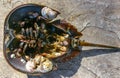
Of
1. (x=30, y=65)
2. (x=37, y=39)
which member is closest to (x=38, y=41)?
(x=37, y=39)

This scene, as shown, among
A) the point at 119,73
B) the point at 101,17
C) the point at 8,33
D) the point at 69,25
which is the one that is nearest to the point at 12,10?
the point at 8,33

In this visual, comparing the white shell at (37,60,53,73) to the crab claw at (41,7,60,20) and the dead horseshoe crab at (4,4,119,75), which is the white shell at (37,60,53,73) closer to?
the dead horseshoe crab at (4,4,119,75)

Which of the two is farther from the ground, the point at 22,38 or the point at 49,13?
the point at 49,13

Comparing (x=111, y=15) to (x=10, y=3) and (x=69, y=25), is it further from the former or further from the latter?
(x=10, y=3)

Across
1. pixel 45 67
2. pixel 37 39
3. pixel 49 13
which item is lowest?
pixel 45 67

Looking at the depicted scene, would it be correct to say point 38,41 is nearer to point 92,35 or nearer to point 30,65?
point 30,65

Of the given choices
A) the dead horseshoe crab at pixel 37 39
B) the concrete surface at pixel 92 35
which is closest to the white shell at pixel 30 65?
the dead horseshoe crab at pixel 37 39

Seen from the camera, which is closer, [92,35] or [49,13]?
[49,13]
